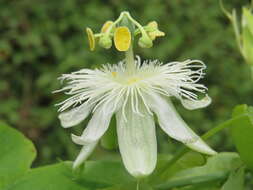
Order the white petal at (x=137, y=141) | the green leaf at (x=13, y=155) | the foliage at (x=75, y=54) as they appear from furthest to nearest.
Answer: the foliage at (x=75, y=54)
the green leaf at (x=13, y=155)
the white petal at (x=137, y=141)

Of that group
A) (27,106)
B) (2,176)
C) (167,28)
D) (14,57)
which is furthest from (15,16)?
(2,176)

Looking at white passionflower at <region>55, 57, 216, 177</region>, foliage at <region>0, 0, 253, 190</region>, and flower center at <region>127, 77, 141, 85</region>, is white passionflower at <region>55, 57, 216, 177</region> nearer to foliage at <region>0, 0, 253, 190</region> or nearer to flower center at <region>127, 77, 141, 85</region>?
flower center at <region>127, 77, 141, 85</region>

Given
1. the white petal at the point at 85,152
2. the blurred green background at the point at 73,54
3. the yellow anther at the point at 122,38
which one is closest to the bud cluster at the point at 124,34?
the yellow anther at the point at 122,38

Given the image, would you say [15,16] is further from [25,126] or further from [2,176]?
[2,176]

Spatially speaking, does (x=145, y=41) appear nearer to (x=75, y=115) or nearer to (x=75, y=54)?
(x=75, y=115)

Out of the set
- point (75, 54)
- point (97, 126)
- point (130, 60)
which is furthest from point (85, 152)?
point (75, 54)

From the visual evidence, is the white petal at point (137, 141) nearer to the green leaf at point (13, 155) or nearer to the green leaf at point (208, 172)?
the green leaf at point (208, 172)
